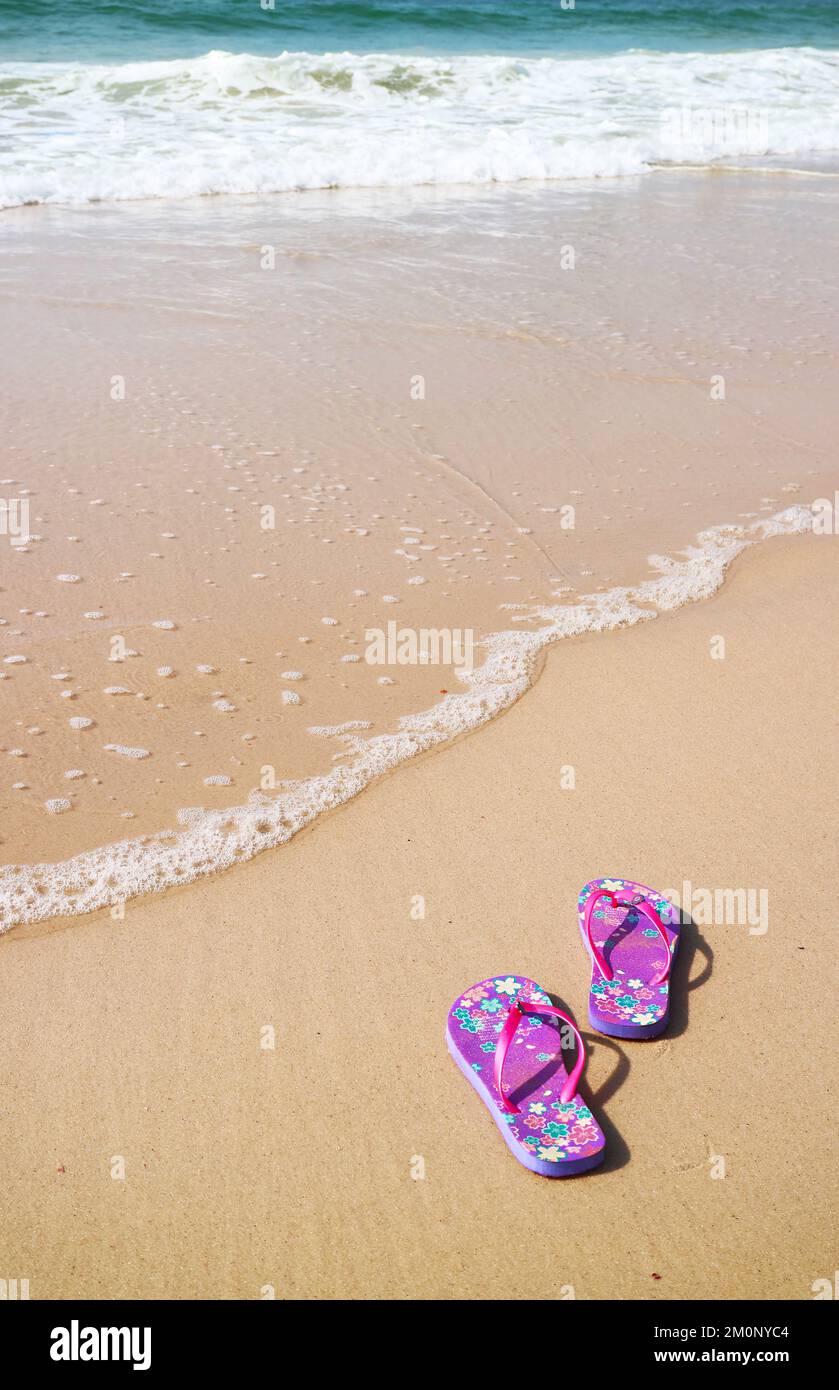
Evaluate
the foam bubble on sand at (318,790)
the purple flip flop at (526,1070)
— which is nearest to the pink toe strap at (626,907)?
the purple flip flop at (526,1070)

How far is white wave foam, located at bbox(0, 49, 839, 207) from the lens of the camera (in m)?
10.1

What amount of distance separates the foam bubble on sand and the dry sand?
66 mm

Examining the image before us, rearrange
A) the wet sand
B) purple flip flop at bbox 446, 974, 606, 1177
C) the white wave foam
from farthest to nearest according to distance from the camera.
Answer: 1. the white wave foam
2. the wet sand
3. purple flip flop at bbox 446, 974, 606, 1177

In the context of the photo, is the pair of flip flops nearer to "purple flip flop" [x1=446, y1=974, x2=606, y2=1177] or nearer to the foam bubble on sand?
"purple flip flop" [x1=446, y1=974, x2=606, y2=1177]

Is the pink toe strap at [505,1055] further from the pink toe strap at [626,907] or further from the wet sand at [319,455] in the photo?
the wet sand at [319,455]

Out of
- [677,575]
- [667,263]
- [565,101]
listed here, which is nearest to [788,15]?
[565,101]

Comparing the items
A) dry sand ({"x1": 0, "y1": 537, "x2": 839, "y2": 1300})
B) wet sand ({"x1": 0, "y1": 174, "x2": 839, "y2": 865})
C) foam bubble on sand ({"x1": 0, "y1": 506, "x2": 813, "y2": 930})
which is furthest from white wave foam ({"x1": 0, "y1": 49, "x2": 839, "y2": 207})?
dry sand ({"x1": 0, "y1": 537, "x2": 839, "y2": 1300})

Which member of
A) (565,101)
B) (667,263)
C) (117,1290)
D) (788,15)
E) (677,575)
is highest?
(788,15)

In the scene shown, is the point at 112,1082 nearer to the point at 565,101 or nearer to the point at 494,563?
the point at 494,563

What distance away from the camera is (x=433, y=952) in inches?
102

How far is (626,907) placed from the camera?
2734 mm

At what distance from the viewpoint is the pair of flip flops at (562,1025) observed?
2160 mm

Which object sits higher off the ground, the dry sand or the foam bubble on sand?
the foam bubble on sand
